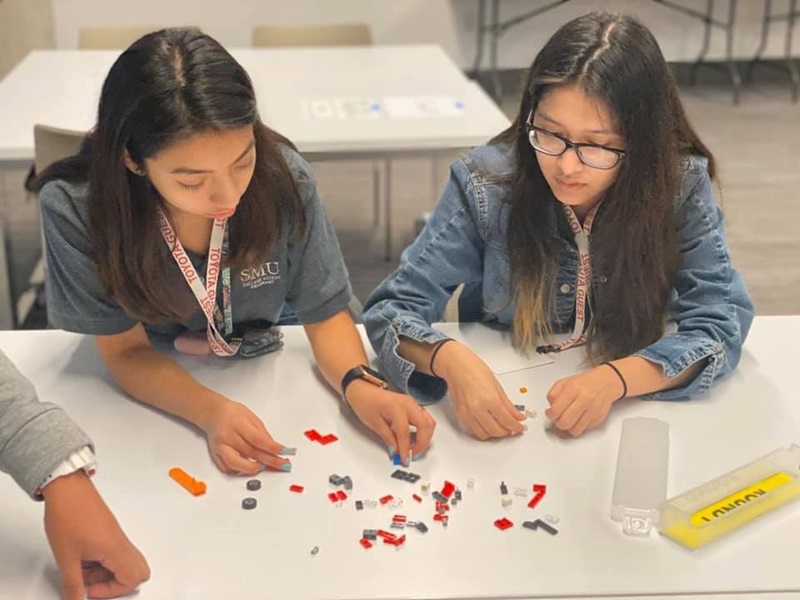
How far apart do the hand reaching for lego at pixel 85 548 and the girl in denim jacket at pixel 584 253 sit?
491 mm

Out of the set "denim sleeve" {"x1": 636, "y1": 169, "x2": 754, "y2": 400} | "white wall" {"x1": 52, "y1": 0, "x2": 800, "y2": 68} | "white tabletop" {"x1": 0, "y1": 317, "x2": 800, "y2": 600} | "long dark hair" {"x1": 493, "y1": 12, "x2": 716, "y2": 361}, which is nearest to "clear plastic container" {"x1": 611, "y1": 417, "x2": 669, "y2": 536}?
"white tabletop" {"x1": 0, "y1": 317, "x2": 800, "y2": 600}

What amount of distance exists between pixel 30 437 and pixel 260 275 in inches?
21.9

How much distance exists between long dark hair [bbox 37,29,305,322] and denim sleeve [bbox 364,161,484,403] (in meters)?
0.18

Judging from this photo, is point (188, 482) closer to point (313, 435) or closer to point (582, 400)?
point (313, 435)

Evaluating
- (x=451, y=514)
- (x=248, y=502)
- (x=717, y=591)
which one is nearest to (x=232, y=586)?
(x=248, y=502)

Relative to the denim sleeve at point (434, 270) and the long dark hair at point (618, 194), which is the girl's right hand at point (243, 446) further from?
the long dark hair at point (618, 194)

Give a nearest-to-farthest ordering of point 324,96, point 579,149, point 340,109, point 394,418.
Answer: point 394,418 < point 579,149 < point 340,109 < point 324,96

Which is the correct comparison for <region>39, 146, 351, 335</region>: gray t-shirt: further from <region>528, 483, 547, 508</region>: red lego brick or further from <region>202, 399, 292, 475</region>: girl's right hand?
<region>528, 483, 547, 508</region>: red lego brick

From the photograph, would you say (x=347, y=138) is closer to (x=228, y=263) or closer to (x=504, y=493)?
(x=228, y=263)

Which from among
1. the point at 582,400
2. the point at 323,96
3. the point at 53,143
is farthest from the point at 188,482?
the point at 323,96

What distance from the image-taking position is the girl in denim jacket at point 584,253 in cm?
143

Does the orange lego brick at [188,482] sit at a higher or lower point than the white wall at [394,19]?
higher

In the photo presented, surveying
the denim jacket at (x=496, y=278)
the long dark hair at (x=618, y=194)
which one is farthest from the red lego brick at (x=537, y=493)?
the long dark hair at (x=618, y=194)

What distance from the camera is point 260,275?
1560 millimetres
